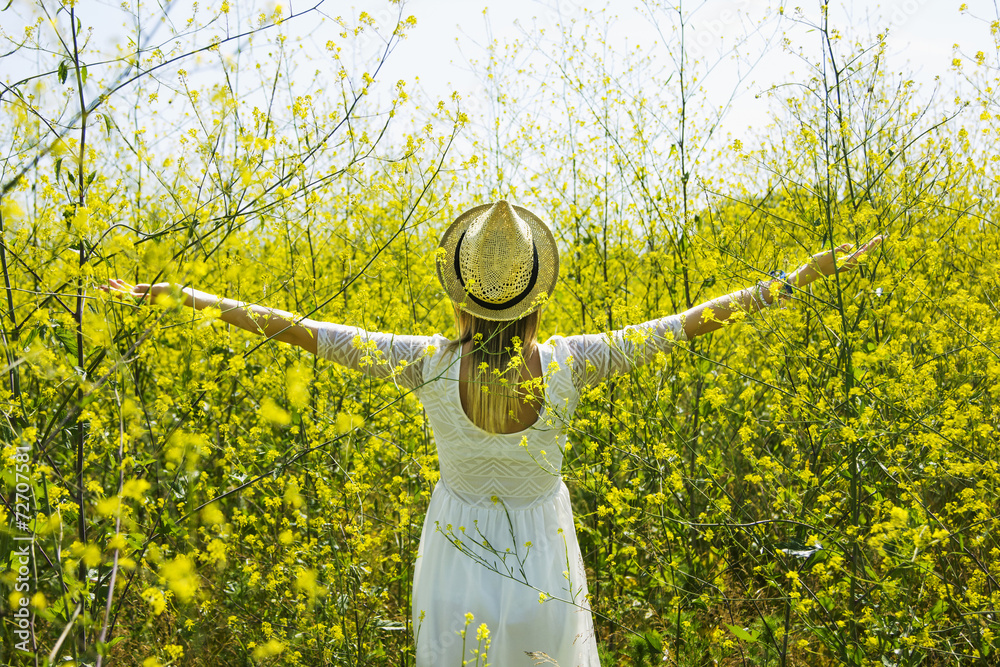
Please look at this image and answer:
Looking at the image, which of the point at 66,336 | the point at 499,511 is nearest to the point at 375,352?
the point at 499,511

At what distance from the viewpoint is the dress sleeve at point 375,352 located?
1724 mm

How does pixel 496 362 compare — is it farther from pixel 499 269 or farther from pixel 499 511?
pixel 499 511

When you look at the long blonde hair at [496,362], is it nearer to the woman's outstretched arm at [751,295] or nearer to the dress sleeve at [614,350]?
the dress sleeve at [614,350]

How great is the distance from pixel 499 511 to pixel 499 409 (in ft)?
1.05

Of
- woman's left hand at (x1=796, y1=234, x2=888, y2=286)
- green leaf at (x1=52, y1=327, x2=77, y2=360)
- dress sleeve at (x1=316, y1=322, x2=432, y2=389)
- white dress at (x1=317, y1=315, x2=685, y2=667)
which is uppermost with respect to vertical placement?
woman's left hand at (x1=796, y1=234, x2=888, y2=286)

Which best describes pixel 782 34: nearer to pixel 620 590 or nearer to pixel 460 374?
pixel 460 374

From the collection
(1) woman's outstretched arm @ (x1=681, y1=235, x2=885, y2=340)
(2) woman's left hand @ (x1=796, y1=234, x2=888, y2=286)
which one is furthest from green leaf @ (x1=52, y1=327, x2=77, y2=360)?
(2) woman's left hand @ (x1=796, y1=234, x2=888, y2=286)

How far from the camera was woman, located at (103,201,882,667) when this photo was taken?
5.76ft

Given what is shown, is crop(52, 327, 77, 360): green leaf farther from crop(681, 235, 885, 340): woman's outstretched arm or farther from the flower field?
crop(681, 235, 885, 340): woman's outstretched arm

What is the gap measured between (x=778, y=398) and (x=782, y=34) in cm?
135

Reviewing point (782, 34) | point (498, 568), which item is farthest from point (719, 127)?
point (498, 568)

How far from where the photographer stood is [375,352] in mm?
1712

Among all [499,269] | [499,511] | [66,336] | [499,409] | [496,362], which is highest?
[499,269]

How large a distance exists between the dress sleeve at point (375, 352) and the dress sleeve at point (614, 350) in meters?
0.41
